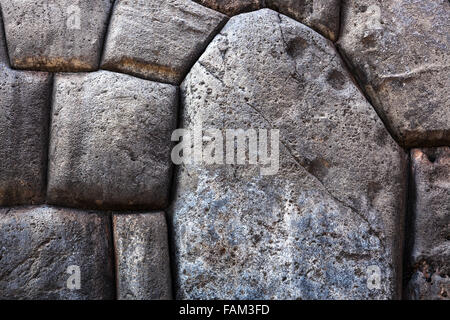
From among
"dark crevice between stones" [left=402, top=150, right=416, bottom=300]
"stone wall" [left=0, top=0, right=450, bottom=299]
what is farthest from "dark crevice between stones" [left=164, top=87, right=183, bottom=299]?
"dark crevice between stones" [left=402, top=150, right=416, bottom=300]

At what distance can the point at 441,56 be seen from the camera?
1837 mm

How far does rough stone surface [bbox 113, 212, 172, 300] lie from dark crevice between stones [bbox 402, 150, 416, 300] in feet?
3.33

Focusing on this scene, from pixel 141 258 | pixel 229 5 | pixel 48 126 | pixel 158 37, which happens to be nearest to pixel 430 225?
pixel 141 258

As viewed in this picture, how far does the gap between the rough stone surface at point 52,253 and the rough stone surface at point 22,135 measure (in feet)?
0.28

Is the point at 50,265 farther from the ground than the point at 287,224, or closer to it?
closer to it

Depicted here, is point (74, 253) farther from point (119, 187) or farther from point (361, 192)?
point (361, 192)

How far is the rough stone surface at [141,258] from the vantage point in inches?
64.8

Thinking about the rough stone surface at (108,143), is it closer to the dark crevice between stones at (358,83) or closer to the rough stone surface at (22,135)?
the rough stone surface at (22,135)

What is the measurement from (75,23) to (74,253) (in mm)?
994

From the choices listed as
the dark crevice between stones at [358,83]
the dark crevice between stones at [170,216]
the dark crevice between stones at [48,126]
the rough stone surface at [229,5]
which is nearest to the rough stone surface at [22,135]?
the dark crevice between stones at [48,126]

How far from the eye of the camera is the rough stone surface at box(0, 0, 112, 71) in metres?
1.75

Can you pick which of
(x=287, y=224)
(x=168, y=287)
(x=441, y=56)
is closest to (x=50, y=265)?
(x=168, y=287)

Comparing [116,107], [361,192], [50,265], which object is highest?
[116,107]
